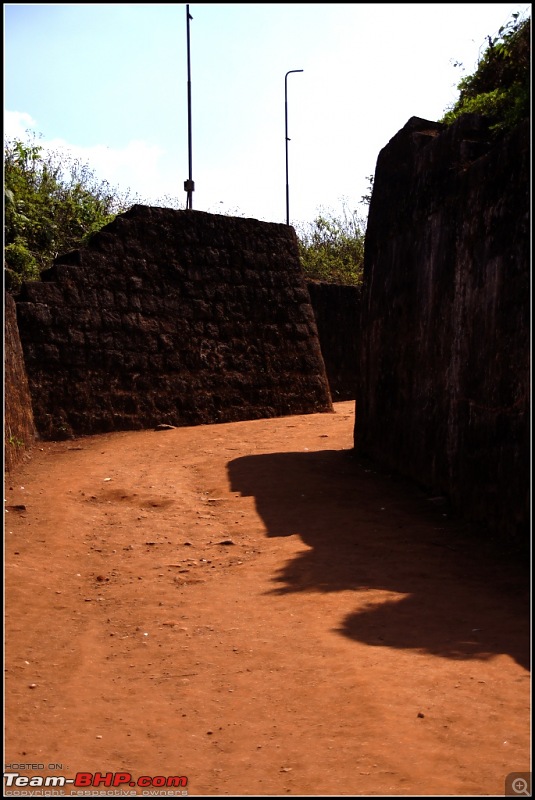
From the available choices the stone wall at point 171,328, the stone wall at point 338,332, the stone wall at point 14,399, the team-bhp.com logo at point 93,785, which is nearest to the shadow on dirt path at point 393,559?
the team-bhp.com logo at point 93,785

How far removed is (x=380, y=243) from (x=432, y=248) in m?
1.49

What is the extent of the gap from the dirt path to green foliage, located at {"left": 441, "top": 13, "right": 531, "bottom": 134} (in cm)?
315

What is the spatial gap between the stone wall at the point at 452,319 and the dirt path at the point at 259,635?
413 mm

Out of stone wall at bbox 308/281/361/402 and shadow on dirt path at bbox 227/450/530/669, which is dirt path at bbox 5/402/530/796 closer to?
shadow on dirt path at bbox 227/450/530/669

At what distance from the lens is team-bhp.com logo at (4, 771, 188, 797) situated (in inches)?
101

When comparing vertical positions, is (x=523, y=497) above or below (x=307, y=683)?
above

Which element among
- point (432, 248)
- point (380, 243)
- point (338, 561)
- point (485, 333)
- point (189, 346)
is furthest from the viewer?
point (189, 346)

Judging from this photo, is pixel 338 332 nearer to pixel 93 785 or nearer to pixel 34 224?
pixel 34 224

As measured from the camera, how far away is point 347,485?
7.27m

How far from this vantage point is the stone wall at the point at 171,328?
30.1 feet

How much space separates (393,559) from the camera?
5.26m

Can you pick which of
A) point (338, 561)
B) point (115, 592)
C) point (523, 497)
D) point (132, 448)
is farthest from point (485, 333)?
point (132, 448)

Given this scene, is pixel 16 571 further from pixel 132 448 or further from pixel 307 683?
pixel 132 448

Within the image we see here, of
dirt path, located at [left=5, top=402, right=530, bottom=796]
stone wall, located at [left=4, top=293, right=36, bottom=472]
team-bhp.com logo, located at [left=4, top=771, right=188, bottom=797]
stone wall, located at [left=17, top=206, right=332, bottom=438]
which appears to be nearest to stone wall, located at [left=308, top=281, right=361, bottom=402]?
stone wall, located at [left=17, top=206, right=332, bottom=438]
